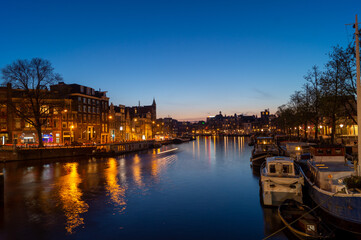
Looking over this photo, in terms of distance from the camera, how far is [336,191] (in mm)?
17672

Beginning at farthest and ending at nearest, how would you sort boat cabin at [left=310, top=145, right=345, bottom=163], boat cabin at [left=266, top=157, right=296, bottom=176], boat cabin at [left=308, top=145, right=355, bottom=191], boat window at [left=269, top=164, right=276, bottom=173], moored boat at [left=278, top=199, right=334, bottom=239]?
boat window at [left=269, top=164, right=276, bottom=173] → boat cabin at [left=266, top=157, right=296, bottom=176] → boat cabin at [left=310, top=145, right=345, bottom=163] → boat cabin at [left=308, top=145, right=355, bottom=191] → moored boat at [left=278, top=199, right=334, bottom=239]

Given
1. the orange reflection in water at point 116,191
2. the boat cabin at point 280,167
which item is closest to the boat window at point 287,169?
the boat cabin at point 280,167

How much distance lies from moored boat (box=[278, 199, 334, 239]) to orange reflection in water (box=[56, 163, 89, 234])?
592 inches

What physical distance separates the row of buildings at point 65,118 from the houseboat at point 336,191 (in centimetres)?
5667

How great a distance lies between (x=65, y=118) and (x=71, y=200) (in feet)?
197

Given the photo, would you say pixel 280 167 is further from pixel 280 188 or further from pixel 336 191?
pixel 336 191

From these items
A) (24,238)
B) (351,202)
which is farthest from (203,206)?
(24,238)

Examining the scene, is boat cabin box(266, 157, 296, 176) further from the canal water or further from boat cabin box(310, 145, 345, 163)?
the canal water

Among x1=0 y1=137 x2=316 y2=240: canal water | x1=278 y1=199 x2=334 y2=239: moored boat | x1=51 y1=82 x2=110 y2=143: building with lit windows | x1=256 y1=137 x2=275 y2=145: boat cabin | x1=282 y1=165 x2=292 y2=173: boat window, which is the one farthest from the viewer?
x1=51 y1=82 x2=110 y2=143: building with lit windows

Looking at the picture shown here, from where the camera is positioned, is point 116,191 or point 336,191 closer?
point 336,191

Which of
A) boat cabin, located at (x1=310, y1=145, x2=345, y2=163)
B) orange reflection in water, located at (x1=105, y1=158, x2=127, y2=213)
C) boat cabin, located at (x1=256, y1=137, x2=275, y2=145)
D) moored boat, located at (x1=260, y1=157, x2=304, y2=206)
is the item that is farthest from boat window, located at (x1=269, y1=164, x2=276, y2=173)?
boat cabin, located at (x1=256, y1=137, x2=275, y2=145)

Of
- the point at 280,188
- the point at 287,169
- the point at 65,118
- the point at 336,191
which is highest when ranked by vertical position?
the point at 65,118

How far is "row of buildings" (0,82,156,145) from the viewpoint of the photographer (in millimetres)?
70000

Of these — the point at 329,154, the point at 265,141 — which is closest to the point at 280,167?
the point at 329,154
